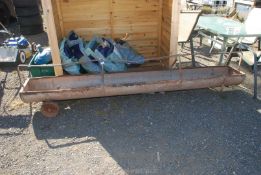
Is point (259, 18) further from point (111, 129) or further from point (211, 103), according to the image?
point (111, 129)

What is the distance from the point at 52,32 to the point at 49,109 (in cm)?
115

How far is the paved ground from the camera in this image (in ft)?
9.87

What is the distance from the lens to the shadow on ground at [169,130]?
304cm

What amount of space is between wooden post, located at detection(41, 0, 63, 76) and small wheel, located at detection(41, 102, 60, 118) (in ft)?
2.31

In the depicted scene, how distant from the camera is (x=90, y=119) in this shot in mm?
3852

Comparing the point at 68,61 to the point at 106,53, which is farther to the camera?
the point at 106,53

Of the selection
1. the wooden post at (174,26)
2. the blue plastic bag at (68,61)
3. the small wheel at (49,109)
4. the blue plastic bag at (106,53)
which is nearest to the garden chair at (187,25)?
the wooden post at (174,26)

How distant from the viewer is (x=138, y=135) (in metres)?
3.49

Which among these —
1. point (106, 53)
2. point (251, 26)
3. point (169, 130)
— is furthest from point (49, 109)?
point (251, 26)

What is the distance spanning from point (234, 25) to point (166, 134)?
2581mm

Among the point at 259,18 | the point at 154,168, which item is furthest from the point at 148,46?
the point at 154,168

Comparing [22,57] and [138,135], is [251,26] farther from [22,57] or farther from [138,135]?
[22,57]

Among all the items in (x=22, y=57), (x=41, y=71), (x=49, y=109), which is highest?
(x=41, y=71)

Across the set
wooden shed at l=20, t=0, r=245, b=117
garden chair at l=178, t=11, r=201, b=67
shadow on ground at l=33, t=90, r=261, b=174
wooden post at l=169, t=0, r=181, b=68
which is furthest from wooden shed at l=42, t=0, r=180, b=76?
shadow on ground at l=33, t=90, r=261, b=174
